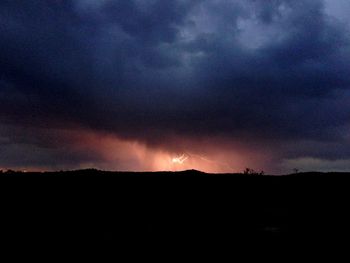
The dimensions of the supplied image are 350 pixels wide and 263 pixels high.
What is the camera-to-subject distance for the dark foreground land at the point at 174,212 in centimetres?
764

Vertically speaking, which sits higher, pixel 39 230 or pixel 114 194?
pixel 114 194

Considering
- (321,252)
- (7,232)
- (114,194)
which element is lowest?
(321,252)

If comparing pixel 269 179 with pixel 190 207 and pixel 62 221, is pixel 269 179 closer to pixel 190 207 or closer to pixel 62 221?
pixel 190 207

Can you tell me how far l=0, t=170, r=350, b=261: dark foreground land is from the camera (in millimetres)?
7645

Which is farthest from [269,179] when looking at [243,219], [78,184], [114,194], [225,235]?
[78,184]

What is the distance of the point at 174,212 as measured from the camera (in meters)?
8.56

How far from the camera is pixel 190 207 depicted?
876 centimetres

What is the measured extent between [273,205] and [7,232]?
5.89m

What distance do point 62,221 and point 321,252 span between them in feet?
17.8

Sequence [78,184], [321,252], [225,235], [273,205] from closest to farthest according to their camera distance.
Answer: [321,252] < [225,235] < [273,205] < [78,184]

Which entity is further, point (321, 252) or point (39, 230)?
point (39, 230)

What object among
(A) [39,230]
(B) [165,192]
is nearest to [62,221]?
(A) [39,230]

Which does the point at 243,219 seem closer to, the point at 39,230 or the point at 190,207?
the point at 190,207

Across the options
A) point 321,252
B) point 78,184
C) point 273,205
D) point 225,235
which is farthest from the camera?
point 78,184
